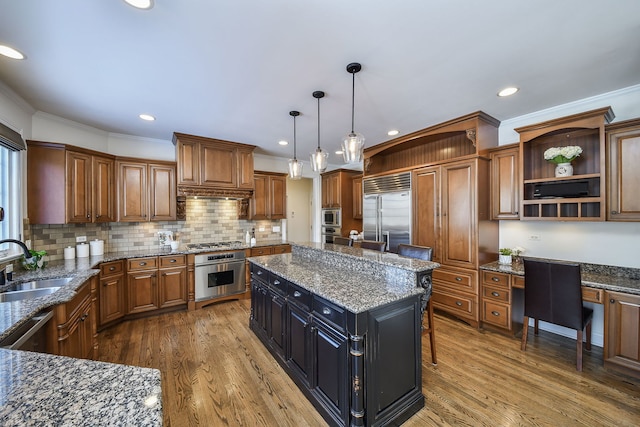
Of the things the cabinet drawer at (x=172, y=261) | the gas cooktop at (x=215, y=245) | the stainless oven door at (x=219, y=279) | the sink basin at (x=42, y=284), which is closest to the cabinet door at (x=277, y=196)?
the gas cooktop at (x=215, y=245)

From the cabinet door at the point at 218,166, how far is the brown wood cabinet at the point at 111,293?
1.59 m

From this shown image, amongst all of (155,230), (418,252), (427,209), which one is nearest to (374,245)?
(418,252)

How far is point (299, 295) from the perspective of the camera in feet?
6.95

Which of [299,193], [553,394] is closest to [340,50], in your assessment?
[553,394]

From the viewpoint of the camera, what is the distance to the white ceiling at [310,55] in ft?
5.09

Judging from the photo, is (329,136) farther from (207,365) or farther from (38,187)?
(38,187)

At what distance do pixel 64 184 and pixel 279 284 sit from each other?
2.84 meters

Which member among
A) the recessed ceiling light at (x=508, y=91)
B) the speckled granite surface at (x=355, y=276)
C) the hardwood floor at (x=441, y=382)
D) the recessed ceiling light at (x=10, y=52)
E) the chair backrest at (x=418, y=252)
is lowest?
the hardwood floor at (x=441, y=382)

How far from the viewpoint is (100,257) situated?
329cm

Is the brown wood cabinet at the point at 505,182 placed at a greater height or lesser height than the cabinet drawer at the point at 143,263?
greater

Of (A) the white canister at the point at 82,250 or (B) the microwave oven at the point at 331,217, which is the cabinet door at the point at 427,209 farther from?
(A) the white canister at the point at 82,250

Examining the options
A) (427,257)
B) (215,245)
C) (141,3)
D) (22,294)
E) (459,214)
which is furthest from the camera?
(215,245)

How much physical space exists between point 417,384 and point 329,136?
3.32m

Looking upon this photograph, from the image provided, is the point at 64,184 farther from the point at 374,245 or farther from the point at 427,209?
the point at 427,209
